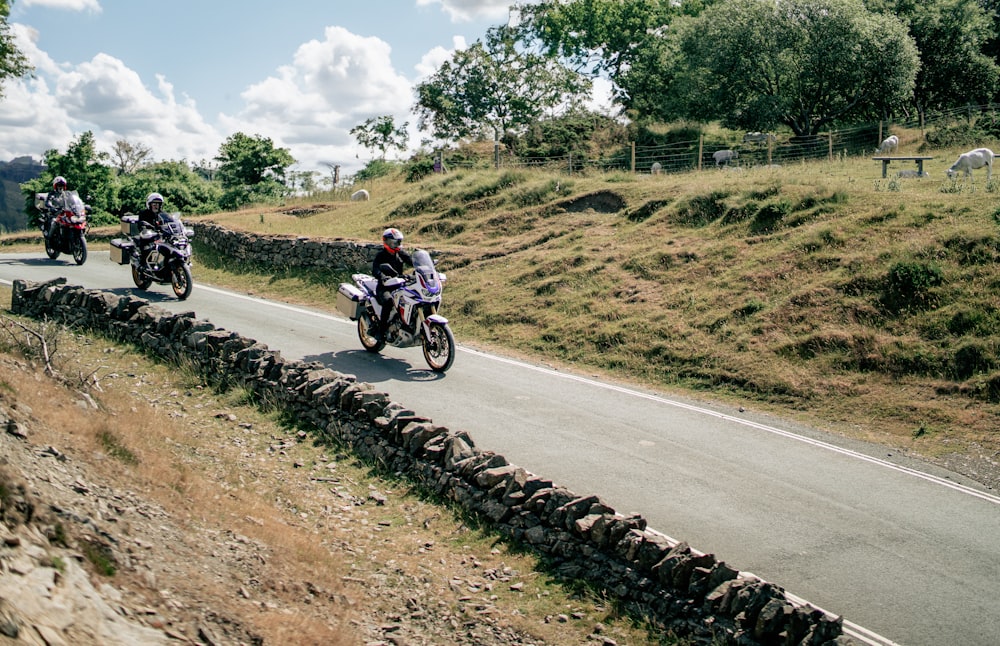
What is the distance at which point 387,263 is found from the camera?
14.6 m

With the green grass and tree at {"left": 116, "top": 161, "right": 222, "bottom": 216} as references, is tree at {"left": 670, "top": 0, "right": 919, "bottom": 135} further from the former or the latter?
tree at {"left": 116, "top": 161, "right": 222, "bottom": 216}

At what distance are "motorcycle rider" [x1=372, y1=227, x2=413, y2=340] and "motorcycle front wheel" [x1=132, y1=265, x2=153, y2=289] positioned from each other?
8062mm

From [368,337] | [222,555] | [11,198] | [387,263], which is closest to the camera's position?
[222,555]

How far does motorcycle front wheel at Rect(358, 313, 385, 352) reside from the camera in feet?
49.5

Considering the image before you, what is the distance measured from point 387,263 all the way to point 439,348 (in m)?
1.80

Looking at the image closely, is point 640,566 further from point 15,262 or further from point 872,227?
point 15,262

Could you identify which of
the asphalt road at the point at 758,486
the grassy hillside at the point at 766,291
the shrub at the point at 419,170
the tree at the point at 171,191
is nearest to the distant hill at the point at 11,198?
the tree at the point at 171,191

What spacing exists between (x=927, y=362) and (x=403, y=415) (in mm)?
8808

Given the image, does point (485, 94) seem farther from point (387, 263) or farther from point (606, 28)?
point (387, 263)

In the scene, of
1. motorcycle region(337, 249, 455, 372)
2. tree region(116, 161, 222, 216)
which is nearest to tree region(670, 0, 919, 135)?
tree region(116, 161, 222, 216)

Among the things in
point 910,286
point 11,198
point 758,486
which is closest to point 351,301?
point 758,486

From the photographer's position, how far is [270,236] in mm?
26609

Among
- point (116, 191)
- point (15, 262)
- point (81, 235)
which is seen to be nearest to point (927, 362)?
point (81, 235)

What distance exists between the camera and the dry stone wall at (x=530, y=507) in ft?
19.9
